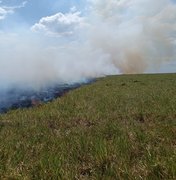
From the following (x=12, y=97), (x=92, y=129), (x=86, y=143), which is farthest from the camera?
(x=12, y=97)

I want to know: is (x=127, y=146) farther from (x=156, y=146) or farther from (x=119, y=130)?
(x=119, y=130)

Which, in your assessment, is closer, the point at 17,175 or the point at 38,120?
the point at 17,175

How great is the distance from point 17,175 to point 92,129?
5880 millimetres

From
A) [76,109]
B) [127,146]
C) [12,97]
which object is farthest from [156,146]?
[12,97]

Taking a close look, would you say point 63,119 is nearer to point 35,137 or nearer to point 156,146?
point 35,137

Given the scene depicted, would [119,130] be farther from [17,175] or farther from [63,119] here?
[17,175]

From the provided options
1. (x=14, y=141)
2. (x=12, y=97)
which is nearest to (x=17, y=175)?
(x=14, y=141)

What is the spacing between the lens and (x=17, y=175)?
7.49 m

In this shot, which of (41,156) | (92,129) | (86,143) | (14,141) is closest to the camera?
(41,156)

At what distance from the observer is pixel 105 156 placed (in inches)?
346

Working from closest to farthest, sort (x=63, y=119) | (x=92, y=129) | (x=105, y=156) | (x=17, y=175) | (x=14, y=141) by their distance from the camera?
(x=17, y=175), (x=105, y=156), (x=14, y=141), (x=92, y=129), (x=63, y=119)

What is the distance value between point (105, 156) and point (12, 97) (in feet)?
70.0

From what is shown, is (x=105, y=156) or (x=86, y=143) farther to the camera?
(x=86, y=143)

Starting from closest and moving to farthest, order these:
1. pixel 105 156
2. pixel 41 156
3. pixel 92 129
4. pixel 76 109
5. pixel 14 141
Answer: pixel 105 156 → pixel 41 156 → pixel 14 141 → pixel 92 129 → pixel 76 109
